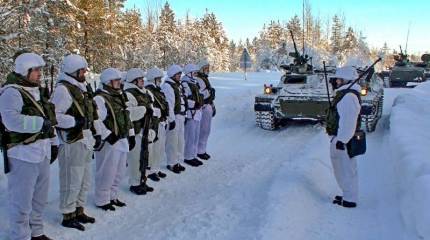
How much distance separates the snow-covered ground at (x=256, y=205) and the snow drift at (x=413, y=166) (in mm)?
201

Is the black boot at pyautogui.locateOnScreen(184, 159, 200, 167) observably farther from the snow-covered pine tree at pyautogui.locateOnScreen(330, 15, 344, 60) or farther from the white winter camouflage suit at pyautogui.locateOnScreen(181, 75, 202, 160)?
the snow-covered pine tree at pyautogui.locateOnScreen(330, 15, 344, 60)

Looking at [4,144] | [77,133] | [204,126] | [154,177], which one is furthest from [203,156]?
[4,144]

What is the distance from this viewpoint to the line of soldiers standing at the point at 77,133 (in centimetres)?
505

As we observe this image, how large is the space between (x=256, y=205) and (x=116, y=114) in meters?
2.26

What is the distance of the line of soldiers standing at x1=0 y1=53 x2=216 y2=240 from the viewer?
5.05 metres

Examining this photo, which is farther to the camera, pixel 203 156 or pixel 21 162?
pixel 203 156

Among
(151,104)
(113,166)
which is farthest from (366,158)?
(113,166)

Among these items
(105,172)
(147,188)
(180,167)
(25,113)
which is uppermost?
(25,113)

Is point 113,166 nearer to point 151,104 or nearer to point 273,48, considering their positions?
point 151,104

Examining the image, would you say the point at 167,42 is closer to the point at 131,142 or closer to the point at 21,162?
the point at 131,142

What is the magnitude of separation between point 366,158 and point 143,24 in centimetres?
6274

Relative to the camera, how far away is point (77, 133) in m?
5.82

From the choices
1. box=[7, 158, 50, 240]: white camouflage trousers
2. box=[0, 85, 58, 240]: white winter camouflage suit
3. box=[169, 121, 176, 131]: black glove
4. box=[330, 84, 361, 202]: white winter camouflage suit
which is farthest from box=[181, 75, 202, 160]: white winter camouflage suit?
box=[7, 158, 50, 240]: white camouflage trousers

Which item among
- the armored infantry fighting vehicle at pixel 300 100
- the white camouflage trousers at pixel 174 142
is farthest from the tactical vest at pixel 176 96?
the armored infantry fighting vehicle at pixel 300 100
